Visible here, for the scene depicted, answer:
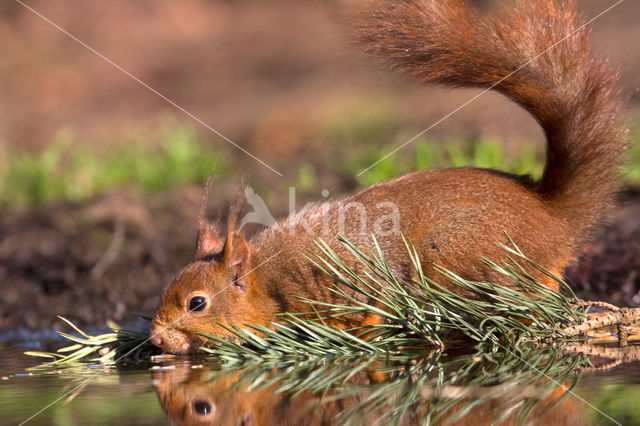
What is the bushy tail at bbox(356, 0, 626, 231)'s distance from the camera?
400 cm

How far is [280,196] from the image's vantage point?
713 cm

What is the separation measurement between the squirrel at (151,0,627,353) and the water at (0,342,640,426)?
2.06 feet

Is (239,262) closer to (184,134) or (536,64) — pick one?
(536,64)

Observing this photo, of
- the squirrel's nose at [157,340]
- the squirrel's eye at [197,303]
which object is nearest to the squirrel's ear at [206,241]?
the squirrel's eye at [197,303]

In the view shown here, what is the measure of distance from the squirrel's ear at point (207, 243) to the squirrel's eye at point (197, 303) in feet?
→ 1.12

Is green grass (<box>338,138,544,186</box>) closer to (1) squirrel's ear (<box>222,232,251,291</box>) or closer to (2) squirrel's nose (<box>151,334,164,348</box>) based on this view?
(1) squirrel's ear (<box>222,232,251,291</box>)

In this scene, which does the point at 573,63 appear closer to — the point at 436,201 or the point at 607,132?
the point at 607,132

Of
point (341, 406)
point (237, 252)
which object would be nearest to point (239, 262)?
point (237, 252)

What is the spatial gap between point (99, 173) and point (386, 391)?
5.72 meters

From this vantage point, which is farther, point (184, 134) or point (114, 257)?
point (184, 134)

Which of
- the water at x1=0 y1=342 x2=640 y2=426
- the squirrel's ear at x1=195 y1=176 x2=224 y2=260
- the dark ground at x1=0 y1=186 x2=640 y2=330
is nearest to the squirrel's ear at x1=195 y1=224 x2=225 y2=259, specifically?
the squirrel's ear at x1=195 y1=176 x2=224 y2=260

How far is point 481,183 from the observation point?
417cm

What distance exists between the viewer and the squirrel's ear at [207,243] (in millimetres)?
4367

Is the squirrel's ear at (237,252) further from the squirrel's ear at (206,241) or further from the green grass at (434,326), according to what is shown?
the green grass at (434,326)
